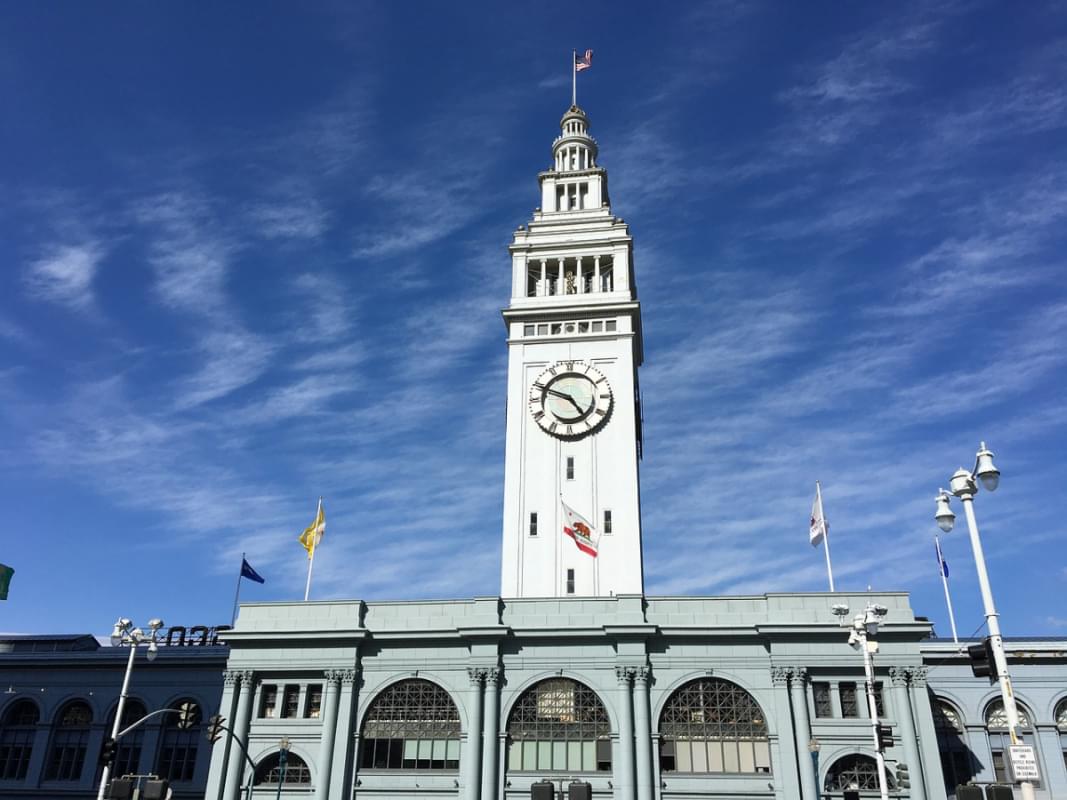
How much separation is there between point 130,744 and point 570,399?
38.7 metres

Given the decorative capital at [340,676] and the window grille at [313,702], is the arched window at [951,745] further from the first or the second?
the window grille at [313,702]

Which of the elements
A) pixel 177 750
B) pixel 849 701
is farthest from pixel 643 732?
pixel 177 750

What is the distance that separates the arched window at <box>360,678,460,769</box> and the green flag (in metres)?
35.2

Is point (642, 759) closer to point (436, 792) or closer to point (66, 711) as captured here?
point (436, 792)

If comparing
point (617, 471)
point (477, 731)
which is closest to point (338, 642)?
point (477, 731)

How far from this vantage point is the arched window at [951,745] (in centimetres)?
5000

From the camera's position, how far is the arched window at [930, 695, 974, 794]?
50000 mm

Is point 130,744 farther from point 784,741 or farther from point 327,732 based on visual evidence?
point 784,741

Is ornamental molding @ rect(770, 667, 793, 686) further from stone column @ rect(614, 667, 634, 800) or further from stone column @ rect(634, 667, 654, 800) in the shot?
stone column @ rect(614, 667, 634, 800)

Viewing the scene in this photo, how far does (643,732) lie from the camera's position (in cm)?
4634

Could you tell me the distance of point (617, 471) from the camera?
60438 mm

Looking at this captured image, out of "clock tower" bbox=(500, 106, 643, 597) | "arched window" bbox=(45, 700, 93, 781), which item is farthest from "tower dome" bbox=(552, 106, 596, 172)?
"arched window" bbox=(45, 700, 93, 781)

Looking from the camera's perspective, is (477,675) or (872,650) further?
(477,675)

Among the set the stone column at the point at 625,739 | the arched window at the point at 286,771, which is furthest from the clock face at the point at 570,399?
the arched window at the point at 286,771
